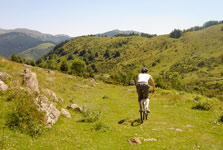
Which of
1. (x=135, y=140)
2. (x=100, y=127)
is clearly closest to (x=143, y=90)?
(x=135, y=140)

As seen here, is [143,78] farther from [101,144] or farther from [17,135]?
[17,135]

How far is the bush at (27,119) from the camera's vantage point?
10.0m

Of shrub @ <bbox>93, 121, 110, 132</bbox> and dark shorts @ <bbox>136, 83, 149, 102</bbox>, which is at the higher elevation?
dark shorts @ <bbox>136, 83, 149, 102</bbox>

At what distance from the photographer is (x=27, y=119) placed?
1064cm

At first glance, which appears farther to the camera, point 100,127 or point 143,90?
point 143,90

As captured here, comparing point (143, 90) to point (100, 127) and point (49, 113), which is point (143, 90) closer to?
point (100, 127)

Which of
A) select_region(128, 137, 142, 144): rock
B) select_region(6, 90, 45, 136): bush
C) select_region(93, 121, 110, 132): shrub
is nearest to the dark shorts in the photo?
select_region(93, 121, 110, 132): shrub

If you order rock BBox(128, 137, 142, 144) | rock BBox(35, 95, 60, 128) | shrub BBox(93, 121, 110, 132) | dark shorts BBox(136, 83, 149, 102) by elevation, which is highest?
dark shorts BBox(136, 83, 149, 102)

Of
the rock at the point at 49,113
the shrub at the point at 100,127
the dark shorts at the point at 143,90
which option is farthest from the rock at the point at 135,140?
the rock at the point at 49,113

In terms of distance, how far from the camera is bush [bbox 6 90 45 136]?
32.9 ft

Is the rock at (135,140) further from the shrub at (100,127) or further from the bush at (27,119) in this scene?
the bush at (27,119)

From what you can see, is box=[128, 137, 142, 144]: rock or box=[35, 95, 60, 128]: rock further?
box=[35, 95, 60, 128]: rock

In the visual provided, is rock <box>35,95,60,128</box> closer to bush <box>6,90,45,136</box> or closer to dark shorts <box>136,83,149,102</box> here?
bush <box>6,90,45,136</box>

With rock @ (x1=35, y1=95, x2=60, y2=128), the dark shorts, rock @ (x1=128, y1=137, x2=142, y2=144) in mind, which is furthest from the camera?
the dark shorts
